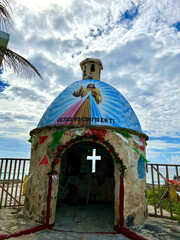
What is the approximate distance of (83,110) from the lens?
21.6ft

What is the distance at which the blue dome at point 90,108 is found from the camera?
641 centimetres

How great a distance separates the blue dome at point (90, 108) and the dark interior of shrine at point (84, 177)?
3396 mm

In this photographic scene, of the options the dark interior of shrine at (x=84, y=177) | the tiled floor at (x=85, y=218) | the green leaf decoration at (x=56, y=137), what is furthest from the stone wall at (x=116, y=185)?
the dark interior of shrine at (x=84, y=177)

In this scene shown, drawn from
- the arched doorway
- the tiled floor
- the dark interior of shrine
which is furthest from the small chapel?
the dark interior of shrine

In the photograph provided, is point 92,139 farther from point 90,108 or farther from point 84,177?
point 84,177

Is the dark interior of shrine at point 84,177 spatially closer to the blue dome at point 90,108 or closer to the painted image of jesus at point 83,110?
the blue dome at point 90,108

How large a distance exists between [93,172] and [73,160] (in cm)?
132

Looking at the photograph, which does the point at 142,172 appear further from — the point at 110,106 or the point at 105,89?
the point at 105,89

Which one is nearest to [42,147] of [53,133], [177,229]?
[53,133]

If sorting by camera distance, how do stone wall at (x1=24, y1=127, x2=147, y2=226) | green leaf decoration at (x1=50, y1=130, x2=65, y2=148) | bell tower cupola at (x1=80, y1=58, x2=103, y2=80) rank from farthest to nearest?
bell tower cupola at (x1=80, y1=58, x2=103, y2=80) < green leaf decoration at (x1=50, y1=130, x2=65, y2=148) < stone wall at (x1=24, y1=127, x2=147, y2=226)

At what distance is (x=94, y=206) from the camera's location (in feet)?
29.3

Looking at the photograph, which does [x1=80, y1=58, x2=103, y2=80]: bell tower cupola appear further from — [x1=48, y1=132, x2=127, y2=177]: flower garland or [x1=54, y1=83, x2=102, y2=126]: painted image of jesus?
[x1=48, y1=132, x2=127, y2=177]: flower garland

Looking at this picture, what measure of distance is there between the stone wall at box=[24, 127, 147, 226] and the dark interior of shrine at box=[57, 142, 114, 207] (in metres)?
3.37

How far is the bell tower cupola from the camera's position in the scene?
29.6 ft
